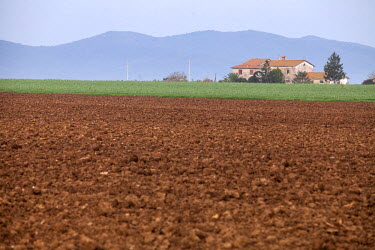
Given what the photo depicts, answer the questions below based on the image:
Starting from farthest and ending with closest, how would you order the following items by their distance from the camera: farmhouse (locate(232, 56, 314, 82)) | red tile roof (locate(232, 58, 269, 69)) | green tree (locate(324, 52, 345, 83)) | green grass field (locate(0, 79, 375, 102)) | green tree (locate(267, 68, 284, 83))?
red tile roof (locate(232, 58, 269, 69)), farmhouse (locate(232, 56, 314, 82)), green tree (locate(324, 52, 345, 83)), green tree (locate(267, 68, 284, 83)), green grass field (locate(0, 79, 375, 102))

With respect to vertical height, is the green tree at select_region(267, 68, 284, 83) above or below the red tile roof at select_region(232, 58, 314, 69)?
below

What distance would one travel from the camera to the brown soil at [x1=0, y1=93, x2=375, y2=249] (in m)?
6.27

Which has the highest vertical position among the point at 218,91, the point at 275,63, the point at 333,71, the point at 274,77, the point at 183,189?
the point at 275,63

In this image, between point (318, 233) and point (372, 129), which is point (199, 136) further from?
point (318, 233)

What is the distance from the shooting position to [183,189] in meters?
8.27

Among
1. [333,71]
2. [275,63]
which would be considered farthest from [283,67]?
[333,71]

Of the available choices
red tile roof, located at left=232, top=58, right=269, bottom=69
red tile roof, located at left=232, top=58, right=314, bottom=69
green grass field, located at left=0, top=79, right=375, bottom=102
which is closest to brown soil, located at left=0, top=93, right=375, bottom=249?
green grass field, located at left=0, top=79, right=375, bottom=102

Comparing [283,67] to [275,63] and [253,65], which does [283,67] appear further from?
[253,65]

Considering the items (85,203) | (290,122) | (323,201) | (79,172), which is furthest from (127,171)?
(290,122)

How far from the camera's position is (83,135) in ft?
45.7

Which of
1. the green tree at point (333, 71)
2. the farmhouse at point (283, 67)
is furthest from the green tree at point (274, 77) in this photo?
the green tree at point (333, 71)

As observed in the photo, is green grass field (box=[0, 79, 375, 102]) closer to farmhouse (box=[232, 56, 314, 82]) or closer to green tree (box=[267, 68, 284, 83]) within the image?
green tree (box=[267, 68, 284, 83])

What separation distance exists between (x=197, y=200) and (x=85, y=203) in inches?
60.2

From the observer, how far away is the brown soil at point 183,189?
6.27m
